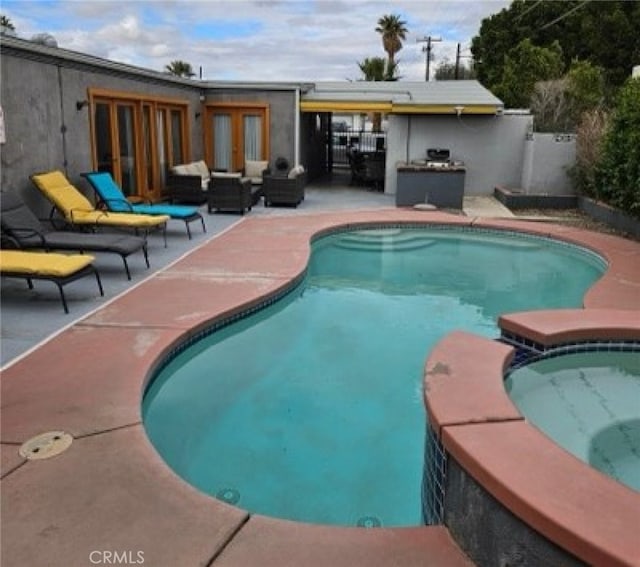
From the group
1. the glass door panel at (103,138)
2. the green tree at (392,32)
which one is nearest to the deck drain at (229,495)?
the glass door panel at (103,138)

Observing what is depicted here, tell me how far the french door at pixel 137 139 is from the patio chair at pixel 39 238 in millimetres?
3511

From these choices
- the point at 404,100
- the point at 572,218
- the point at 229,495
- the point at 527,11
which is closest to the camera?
the point at 229,495

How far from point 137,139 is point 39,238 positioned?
5723 mm

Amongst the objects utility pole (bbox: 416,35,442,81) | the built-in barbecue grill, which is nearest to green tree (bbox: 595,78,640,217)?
the built-in barbecue grill

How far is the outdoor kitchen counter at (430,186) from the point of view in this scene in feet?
46.8

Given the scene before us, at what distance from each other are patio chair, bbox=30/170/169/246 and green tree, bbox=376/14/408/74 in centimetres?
4162

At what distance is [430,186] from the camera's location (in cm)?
1438

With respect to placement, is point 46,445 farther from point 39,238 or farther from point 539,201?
point 539,201

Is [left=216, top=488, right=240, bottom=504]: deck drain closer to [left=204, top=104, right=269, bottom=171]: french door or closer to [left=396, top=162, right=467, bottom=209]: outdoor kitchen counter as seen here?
[left=396, top=162, right=467, bottom=209]: outdoor kitchen counter

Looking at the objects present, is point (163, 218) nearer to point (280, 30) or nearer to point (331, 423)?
point (331, 423)

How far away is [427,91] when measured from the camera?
57.6ft

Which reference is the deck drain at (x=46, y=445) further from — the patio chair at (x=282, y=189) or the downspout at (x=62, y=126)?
the patio chair at (x=282, y=189)

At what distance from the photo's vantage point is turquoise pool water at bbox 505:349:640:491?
14.2 feet

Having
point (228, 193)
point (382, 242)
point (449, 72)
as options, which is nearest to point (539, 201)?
point (382, 242)
